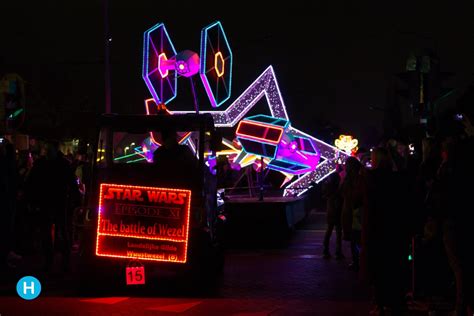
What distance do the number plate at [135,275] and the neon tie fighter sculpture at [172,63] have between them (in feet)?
38.2

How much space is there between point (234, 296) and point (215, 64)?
13212mm

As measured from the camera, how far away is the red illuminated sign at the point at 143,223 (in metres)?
9.27

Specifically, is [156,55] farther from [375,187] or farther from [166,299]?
[375,187]

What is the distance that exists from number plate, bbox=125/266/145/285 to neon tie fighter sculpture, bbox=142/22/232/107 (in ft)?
38.2

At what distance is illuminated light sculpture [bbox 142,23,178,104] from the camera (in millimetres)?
21312

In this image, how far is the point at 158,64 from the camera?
21.6 metres

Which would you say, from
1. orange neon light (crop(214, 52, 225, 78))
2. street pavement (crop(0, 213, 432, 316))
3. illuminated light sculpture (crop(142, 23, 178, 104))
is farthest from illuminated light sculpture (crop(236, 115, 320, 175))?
street pavement (crop(0, 213, 432, 316))

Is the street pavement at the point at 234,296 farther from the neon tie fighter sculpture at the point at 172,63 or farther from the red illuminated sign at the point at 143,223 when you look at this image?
the neon tie fighter sculpture at the point at 172,63

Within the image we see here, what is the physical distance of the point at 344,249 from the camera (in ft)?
50.7

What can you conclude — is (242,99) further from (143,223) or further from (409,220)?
(409,220)

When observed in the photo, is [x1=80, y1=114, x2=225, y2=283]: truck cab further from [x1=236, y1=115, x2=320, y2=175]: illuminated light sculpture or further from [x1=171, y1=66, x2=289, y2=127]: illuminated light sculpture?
[x1=171, y1=66, x2=289, y2=127]: illuminated light sculpture

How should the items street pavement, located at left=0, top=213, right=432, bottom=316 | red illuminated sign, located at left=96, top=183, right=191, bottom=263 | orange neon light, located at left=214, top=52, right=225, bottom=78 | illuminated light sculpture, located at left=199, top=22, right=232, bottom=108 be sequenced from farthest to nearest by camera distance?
orange neon light, located at left=214, top=52, right=225, bottom=78, illuminated light sculpture, located at left=199, top=22, right=232, bottom=108, red illuminated sign, located at left=96, top=183, right=191, bottom=263, street pavement, located at left=0, top=213, right=432, bottom=316

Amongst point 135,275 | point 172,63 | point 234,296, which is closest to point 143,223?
point 135,275

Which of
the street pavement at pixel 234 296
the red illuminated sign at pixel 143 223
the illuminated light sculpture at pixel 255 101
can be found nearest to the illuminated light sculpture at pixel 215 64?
the illuminated light sculpture at pixel 255 101
